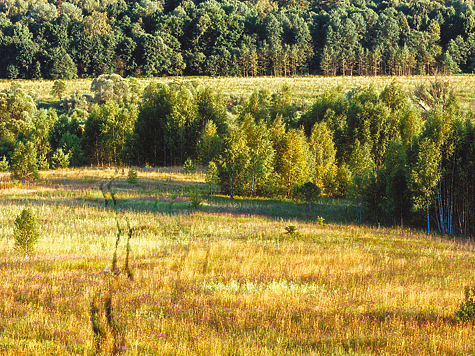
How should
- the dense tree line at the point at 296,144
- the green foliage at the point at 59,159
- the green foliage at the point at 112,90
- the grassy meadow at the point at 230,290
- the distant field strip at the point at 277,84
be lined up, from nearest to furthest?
1. the grassy meadow at the point at 230,290
2. the dense tree line at the point at 296,144
3. the green foliage at the point at 59,159
4. the green foliage at the point at 112,90
5. the distant field strip at the point at 277,84

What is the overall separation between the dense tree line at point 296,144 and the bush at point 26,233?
66.0 feet

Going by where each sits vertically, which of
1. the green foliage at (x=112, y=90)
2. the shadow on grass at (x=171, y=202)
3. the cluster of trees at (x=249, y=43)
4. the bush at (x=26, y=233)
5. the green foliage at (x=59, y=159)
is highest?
the cluster of trees at (x=249, y=43)

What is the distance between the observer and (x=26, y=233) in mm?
15461

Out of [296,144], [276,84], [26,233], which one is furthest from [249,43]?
[26,233]

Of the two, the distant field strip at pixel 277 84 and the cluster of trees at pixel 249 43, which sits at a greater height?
the cluster of trees at pixel 249 43

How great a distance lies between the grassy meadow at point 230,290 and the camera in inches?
310

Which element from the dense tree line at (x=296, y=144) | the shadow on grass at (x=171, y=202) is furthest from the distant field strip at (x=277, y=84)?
the shadow on grass at (x=171, y=202)

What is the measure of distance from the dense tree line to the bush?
20.1 meters

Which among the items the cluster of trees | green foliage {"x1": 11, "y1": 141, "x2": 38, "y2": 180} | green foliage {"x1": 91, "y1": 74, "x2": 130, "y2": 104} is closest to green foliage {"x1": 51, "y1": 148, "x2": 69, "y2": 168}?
green foliage {"x1": 11, "y1": 141, "x2": 38, "y2": 180}

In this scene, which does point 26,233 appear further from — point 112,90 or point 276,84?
point 276,84

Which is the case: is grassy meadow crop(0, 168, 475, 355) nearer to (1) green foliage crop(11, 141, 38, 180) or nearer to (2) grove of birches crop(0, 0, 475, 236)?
(2) grove of birches crop(0, 0, 475, 236)

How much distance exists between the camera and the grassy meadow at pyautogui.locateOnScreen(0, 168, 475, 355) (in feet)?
25.8

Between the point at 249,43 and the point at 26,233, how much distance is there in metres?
139

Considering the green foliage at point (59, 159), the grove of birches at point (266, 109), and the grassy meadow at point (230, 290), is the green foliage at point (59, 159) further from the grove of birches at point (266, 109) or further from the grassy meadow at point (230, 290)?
the grassy meadow at point (230, 290)
